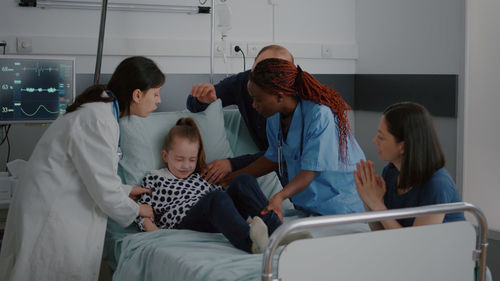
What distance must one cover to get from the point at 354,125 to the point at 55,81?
2.45m

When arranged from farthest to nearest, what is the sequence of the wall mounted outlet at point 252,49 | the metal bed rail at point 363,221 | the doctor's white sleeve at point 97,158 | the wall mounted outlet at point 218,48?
the wall mounted outlet at point 252,49 < the wall mounted outlet at point 218,48 < the doctor's white sleeve at point 97,158 < the metal bed rail at point 363,221

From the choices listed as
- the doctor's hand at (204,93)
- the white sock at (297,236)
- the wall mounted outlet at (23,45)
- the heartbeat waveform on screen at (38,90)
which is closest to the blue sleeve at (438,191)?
the white sock at (297,236)

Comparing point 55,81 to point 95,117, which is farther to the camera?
point 55,81

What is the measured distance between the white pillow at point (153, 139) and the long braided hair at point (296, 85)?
531mm

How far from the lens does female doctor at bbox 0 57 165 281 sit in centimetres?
236

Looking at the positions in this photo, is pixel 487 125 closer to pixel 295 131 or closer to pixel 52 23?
pixel 295 131

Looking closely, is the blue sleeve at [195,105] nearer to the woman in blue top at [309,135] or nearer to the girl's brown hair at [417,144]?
the woman in blue top at [309,135]

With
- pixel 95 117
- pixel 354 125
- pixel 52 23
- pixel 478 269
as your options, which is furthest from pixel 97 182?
pixel 354 125

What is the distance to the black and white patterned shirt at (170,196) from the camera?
2.75 metres

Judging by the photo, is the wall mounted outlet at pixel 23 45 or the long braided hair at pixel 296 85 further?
the wall mounted outlet at pixel 23 45

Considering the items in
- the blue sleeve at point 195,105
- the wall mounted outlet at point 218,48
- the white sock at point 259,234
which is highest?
the wall mounted outlet at point 218,48

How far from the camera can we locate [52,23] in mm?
3611

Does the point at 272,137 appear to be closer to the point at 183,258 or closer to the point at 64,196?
the point at 183,258

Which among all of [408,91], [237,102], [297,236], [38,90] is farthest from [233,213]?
[408,91]
